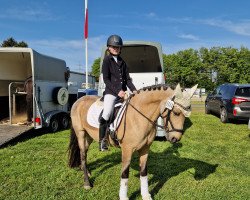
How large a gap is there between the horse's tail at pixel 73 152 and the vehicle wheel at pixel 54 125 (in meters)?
5.02

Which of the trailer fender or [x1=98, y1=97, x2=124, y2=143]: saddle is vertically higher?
[x1=98, y1=97, x2=124, y2=143]: saddle

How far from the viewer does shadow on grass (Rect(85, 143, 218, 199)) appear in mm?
6211

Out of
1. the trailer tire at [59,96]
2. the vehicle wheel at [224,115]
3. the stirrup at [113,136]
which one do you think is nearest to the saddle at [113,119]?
the stirrup at [113,136]

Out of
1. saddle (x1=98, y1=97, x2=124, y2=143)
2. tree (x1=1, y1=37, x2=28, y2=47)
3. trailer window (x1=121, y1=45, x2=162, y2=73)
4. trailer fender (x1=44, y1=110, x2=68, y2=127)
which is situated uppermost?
tree (x1=1, y1=37, x2=28, y2=47)

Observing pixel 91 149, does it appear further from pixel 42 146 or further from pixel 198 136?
pixel 198 136

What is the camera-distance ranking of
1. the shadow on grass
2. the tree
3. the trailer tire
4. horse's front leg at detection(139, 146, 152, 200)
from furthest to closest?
the tree → the trailer tire → the shadow on grass → horse's front leg at detection(139, 146, 152, 200)

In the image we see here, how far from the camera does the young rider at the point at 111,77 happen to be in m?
4.90

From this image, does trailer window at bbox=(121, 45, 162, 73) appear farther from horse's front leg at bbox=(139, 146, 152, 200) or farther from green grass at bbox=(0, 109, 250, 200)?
horse's front leg at bbox=(139, 146, 152, 200)

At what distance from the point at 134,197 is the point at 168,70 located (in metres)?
70.4

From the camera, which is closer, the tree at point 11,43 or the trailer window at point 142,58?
the trailer window at point 142,58

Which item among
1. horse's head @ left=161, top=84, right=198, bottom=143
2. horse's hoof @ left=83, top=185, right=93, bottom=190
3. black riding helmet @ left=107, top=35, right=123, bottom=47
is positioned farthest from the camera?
horse's hoof @ left=83, top=185, right=93, bottom=190

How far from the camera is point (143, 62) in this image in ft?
36.4

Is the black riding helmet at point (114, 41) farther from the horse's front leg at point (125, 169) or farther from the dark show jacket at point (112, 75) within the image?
the horse's front leg at point (125, 169)

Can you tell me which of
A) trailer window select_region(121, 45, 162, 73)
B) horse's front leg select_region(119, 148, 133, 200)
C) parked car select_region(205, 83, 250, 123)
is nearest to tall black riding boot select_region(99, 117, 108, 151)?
horse's front leg select_region(119, 148, 133, 200)
